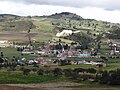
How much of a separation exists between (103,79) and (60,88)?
43.2ft

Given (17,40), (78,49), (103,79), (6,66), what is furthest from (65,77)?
(17,40)

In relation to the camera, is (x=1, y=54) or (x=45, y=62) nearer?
(x=45, y=62)

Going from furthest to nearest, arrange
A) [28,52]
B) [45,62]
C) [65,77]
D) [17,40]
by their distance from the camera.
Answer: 1. [17,40]
2. [28,52]
3. [45,62]
4. [65,77]

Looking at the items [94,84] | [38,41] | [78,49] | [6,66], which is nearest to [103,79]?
[94,84]

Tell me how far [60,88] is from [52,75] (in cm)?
2352

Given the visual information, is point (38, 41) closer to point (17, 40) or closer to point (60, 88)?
point (17, 40)

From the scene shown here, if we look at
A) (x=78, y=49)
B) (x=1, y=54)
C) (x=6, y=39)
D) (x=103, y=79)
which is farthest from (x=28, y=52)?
(x=103, y=79)

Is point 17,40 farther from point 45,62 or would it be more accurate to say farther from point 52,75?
point 52,75

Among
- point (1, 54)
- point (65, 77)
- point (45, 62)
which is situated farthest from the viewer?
point (1, 54)

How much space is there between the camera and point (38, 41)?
A: 193750mm

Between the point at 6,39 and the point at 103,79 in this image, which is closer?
the point at 103,79

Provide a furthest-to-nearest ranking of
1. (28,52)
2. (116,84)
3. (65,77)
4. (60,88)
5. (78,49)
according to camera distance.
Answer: (78,49), (28,52), (65,77), (116,84), (60,88)

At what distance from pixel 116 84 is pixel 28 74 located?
2524cm

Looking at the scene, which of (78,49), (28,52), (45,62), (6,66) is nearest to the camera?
(6,66)
